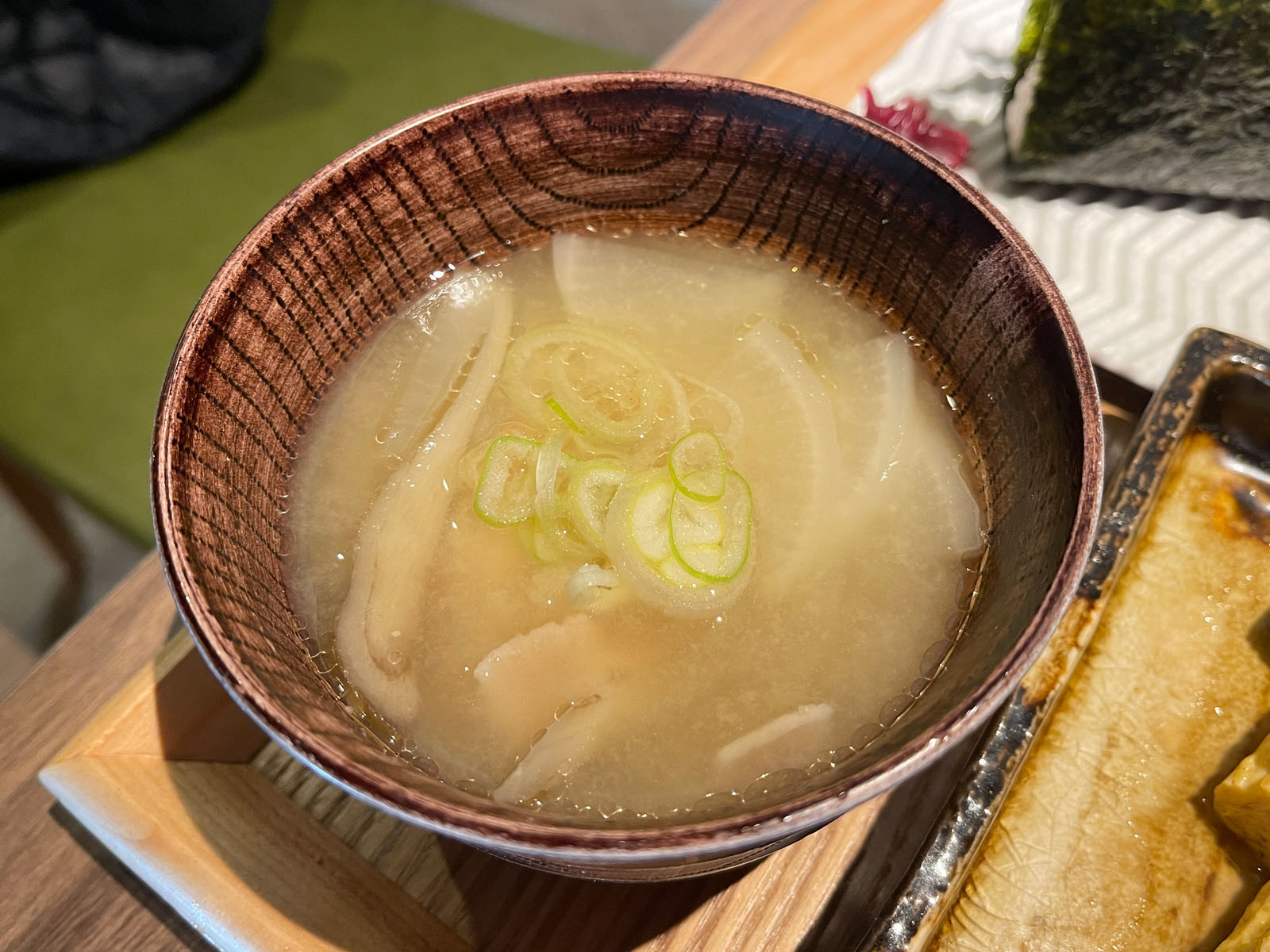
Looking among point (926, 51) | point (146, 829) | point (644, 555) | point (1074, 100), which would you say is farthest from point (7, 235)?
point (1074, 100)

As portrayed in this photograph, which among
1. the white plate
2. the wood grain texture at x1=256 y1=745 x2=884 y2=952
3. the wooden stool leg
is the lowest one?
the wooden stool leg

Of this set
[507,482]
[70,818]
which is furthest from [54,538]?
[507,482]

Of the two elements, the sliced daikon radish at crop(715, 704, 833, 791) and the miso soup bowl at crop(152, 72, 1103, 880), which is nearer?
the miso soup bowl at crop(152, 72, 1103, 880)

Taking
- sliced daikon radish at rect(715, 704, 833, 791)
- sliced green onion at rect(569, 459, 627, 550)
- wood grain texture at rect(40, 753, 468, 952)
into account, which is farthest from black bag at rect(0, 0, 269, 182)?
sliced daikon radish at rect(715, 704, 833, 791)

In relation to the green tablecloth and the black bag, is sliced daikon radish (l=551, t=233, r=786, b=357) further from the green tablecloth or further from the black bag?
the black bag

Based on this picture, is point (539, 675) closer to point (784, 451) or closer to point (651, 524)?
point (651, 524)
